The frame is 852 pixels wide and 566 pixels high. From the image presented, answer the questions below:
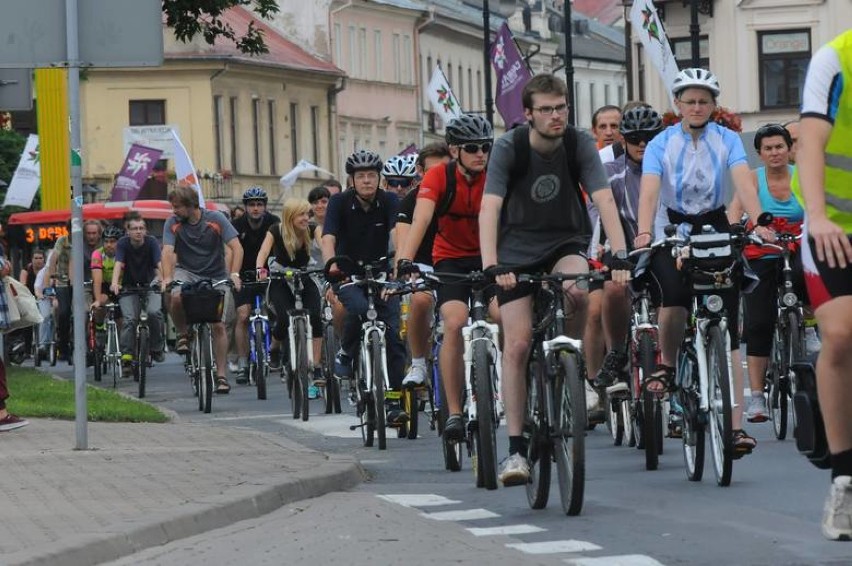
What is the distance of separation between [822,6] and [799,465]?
59.3 m

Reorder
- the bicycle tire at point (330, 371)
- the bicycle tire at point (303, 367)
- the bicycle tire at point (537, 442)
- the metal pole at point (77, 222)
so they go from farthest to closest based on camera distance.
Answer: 1. the bicycle tire at point (330, 371)
2. the bicycle tire at point (303, 367)
3. the metal pole at point (77, 222)
4. the bicycle tire at point (537, 442)

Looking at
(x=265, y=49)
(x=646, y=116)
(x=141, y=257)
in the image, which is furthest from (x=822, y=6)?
(x=646, y=116)

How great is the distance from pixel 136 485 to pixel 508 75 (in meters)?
27.8

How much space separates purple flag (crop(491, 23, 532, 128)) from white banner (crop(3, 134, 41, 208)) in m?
11.1

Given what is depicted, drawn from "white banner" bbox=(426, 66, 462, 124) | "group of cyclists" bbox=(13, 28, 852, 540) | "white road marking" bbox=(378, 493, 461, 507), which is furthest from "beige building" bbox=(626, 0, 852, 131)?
"white road marking" bbox=(378, 493, 461, 507)

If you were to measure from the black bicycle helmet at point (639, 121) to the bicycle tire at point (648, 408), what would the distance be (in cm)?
171

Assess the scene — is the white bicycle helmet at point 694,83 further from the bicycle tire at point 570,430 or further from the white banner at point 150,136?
the white banner at point 150,136

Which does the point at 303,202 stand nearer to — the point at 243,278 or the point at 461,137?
the point at 243,278

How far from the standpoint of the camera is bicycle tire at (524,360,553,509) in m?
11.0

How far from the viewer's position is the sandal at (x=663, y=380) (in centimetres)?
1270

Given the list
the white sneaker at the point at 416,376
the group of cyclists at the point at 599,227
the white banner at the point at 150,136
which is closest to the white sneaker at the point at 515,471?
the group of cyclists at the point at 599,227

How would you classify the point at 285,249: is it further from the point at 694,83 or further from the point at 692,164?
the point at 694,83

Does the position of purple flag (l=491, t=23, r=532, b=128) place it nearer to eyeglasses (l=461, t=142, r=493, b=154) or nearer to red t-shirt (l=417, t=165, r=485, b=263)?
red t-shirt (l=417, t=165, r=485, b=263)

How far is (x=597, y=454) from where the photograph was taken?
14.5 m
